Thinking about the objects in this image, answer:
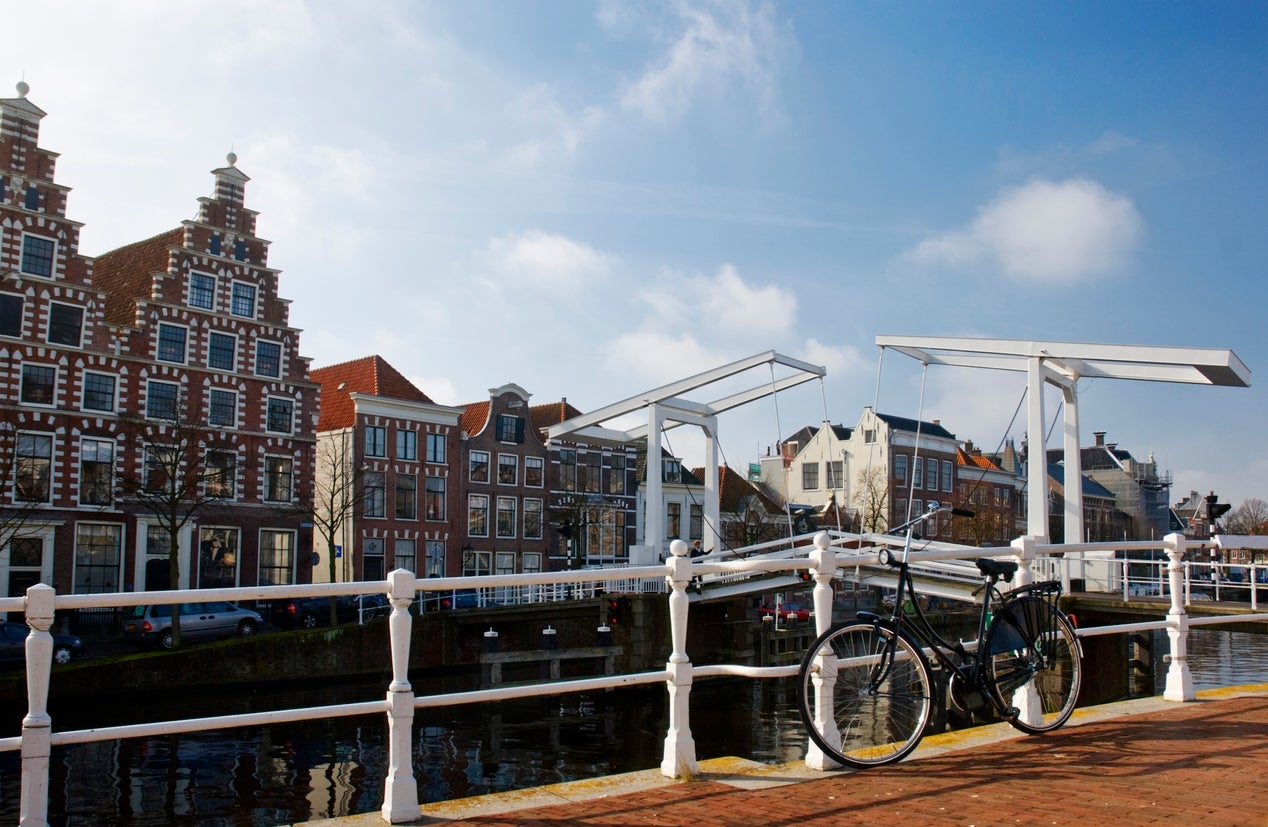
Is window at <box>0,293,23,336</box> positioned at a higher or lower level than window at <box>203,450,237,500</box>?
higher

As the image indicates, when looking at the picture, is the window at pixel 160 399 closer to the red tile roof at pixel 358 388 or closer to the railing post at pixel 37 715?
the red tile roof at pixel 358 388

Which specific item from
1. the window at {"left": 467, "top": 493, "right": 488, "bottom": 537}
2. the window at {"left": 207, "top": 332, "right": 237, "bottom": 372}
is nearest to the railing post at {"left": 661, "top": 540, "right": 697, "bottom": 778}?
the window at {"left": 207, "top": 332, "right": 237, "bottom": 372}

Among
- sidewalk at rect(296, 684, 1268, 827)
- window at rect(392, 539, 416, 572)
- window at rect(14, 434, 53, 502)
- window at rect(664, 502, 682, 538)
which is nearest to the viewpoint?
sidewalk at rect(296, 684, 1268, 827)

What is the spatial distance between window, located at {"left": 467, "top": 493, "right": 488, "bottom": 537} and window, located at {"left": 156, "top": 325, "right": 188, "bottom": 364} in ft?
35.4

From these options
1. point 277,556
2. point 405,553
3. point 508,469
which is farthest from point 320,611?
point 508,469

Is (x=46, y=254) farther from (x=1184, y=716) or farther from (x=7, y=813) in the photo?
(x=1184, y=716)

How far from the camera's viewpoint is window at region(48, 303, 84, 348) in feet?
80.7

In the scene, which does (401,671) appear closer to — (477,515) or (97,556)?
(97,556)

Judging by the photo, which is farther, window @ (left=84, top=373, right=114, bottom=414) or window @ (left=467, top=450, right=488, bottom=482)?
window @ (left=467, top=450, right=488, bottom=482)

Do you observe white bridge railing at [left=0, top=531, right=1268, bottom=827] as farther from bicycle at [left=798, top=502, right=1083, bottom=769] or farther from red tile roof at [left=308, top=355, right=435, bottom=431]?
red tile roof at [left=308, top=355, right=435, bottom=431]

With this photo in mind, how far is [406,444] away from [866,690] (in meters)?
29.9

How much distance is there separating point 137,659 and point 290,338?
12520mm

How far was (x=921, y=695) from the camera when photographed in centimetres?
432

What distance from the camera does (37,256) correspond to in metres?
24.5
